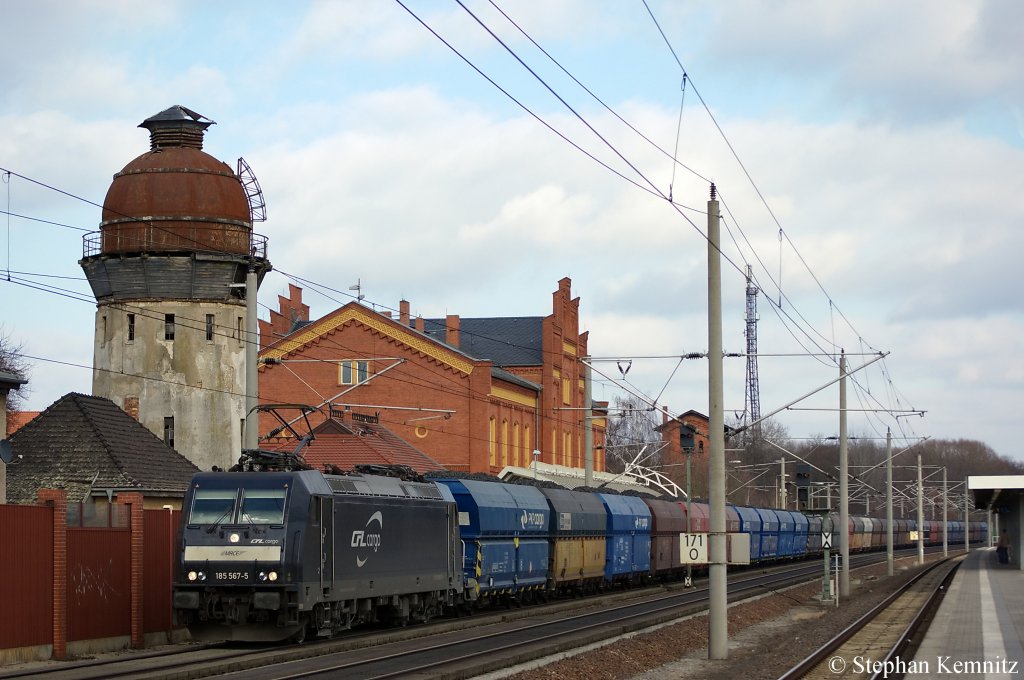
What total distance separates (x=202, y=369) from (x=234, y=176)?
7.38 metres

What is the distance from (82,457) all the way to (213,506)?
41.3ft

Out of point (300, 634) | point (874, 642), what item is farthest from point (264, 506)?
point (874, 642)

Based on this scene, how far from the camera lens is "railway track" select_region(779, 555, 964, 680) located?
2130 centimetres

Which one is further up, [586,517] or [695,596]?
[586,517]

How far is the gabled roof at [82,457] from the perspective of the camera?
115 feet

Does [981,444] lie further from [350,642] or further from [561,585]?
[350,642]

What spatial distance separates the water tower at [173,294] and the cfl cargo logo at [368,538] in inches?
872

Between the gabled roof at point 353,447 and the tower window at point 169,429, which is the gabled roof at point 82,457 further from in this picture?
the gabled roof at point 353,447

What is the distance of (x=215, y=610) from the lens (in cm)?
2383

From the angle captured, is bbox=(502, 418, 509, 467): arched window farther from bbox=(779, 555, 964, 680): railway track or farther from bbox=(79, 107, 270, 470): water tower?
bbox=(779, 555, 964, 680): railway track

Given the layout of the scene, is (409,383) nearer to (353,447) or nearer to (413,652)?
(353,447)

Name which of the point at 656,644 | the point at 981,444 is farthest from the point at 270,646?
the point at 981,444

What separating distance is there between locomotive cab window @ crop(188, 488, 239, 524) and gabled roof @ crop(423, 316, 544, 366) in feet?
172

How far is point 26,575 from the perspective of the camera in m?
22.2
